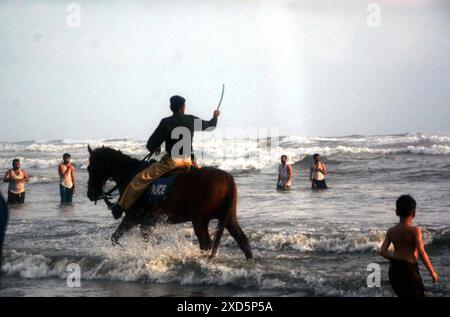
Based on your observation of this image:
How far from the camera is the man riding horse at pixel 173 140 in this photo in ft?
31.6

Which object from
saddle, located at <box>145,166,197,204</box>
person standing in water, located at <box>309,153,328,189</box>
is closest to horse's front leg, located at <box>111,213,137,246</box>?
saddle, located at <box>145,166,197,204</box>

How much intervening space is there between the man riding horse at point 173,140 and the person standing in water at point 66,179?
10515mm

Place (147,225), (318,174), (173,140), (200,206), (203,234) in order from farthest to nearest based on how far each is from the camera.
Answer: (318,174) → (147,225) → (173,140) → (203,234) → (200,206)

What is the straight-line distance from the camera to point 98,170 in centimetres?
1040

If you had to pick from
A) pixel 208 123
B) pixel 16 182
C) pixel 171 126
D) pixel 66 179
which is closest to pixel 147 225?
pixel 171 126

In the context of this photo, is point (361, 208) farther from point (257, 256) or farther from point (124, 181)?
point (124, 181)

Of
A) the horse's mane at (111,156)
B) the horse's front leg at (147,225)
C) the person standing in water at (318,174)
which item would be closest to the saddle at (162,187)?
the horse's front leg at (147,225)

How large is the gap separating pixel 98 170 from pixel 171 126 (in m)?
1.61

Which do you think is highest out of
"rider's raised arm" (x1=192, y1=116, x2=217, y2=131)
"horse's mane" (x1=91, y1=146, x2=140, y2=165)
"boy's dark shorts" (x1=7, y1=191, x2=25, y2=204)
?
"rider's raised arm" (x1=192, y1=116, x2=217, y2=131)

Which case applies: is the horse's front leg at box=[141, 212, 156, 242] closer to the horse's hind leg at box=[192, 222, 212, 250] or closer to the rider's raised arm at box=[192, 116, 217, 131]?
the horse's hind leg at box=[192, 222, 212, 250]

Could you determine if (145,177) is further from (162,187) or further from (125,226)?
(125,226)

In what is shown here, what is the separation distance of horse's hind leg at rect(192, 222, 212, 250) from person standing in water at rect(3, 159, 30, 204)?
36.2 feet

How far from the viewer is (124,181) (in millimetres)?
10203

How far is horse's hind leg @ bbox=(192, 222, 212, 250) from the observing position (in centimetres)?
941
